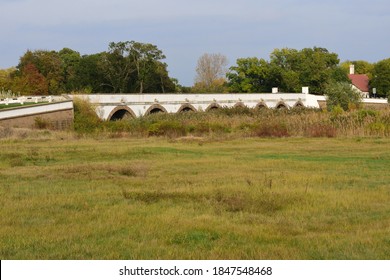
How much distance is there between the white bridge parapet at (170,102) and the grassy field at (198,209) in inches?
1197

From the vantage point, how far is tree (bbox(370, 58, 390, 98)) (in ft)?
293

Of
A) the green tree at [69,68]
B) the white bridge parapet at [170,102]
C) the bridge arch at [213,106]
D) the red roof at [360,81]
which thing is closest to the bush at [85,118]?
the white bridge parapet at [170,102]

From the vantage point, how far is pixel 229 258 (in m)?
6.73

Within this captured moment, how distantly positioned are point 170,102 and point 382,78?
4809 cm

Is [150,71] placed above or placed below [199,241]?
above

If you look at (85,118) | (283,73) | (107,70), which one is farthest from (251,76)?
(85,118)

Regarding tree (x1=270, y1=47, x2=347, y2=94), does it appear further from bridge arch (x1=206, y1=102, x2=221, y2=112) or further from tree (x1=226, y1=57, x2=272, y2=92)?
bridge arch (x1=206, y1=102, x2=221, y2=112)

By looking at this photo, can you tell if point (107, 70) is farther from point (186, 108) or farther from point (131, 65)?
point (186, 108)

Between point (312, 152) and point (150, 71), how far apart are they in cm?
5083

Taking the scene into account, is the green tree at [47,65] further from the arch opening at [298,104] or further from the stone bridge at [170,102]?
the arch opening at [298,104]

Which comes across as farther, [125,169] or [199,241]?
[125,169]

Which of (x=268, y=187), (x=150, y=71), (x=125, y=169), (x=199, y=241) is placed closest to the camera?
(x=199, y=241)

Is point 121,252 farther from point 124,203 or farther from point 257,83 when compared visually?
point 257,83

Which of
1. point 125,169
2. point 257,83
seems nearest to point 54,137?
point 125,169
